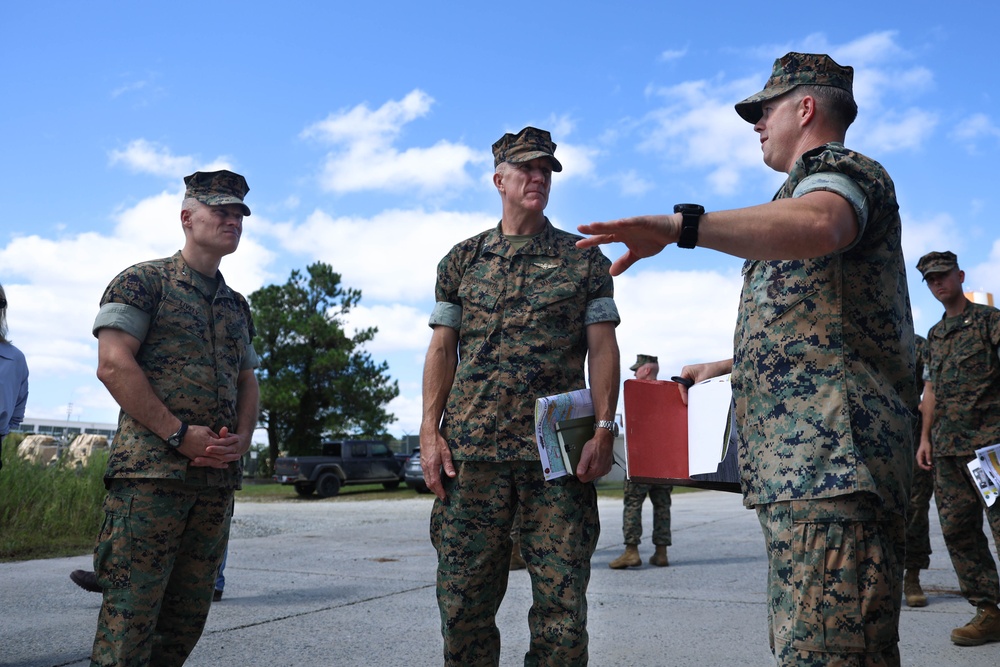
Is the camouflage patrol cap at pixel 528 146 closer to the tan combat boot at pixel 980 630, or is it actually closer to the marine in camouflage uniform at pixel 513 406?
the marine in camouflage uniform at pixel 513 406

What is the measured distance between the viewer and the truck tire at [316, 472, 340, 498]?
2338cm

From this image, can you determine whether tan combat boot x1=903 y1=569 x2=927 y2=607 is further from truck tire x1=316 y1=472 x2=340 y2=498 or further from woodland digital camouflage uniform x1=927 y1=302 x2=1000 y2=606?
truck tire x1=316 y1=472 x2=340 y2=498

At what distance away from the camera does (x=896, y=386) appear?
222 centimetres

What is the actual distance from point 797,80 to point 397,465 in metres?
24.5

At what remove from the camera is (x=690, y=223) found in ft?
6.37

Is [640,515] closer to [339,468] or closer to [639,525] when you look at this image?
[639,525]

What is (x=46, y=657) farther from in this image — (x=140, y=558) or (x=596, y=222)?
(x=596, y=222)

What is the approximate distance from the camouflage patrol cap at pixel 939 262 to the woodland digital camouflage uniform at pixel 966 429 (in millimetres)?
295

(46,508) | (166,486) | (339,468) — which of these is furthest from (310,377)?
(166,486)

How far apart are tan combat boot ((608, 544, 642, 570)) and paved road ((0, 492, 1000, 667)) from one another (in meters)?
0.20

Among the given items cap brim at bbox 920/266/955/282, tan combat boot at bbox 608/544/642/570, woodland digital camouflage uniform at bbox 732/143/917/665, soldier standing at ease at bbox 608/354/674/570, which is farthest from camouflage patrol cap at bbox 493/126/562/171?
tan combat boot at bbox 608/544/642/570

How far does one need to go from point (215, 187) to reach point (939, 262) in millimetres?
4496

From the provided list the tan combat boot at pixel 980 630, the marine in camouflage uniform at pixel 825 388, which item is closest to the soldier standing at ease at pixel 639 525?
the tan combat boot at pixel 980 630

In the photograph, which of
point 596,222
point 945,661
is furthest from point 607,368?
point 945,661
